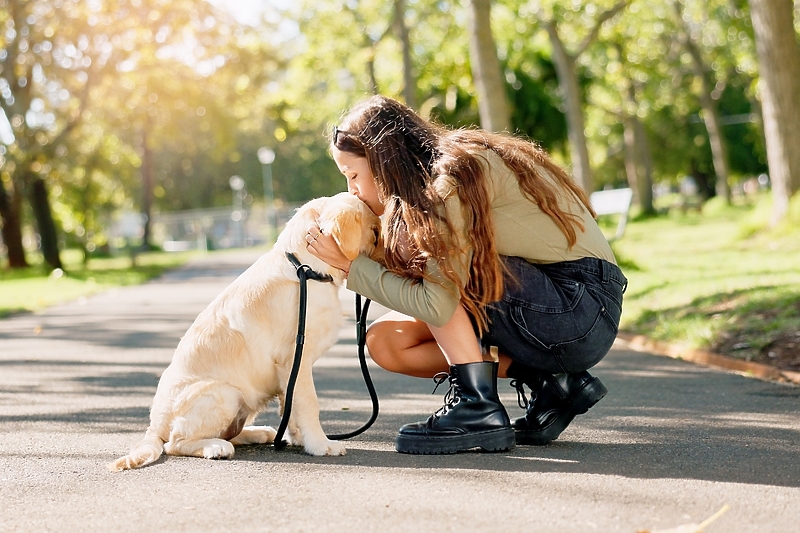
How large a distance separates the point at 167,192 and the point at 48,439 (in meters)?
57.3

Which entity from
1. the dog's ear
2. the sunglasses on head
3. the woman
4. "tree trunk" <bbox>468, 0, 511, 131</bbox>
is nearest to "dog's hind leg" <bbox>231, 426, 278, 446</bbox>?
the woman

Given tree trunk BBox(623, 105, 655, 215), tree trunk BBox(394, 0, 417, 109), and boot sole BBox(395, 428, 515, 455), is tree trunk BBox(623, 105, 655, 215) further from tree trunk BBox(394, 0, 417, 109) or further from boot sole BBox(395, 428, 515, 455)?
boot sole BBox(395, 428, 515, 455)

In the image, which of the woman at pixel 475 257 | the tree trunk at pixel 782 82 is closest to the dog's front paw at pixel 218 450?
the woman at pixel 475 257

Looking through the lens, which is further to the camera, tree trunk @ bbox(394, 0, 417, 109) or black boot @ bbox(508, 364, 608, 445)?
tree trunk @ bbox(394, 0, 417, 109)

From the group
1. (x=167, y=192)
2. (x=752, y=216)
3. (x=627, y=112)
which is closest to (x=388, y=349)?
(x=752, y=216)

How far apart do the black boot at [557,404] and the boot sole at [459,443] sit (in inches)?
7.7

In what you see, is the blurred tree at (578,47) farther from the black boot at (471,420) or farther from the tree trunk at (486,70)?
the black boot at (471,420)

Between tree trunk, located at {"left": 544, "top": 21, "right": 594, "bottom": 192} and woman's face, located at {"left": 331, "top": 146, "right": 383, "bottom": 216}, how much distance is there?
19766 millimetres

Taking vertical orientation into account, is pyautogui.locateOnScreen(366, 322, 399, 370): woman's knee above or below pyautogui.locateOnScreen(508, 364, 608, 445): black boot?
above

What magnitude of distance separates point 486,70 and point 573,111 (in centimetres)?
1079

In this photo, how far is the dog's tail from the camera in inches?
161

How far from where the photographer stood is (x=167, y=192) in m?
60.5

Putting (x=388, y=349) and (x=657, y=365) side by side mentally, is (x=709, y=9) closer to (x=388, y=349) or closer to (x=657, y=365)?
(x=657, y=365)

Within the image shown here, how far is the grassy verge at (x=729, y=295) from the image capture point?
7262 millimetres
